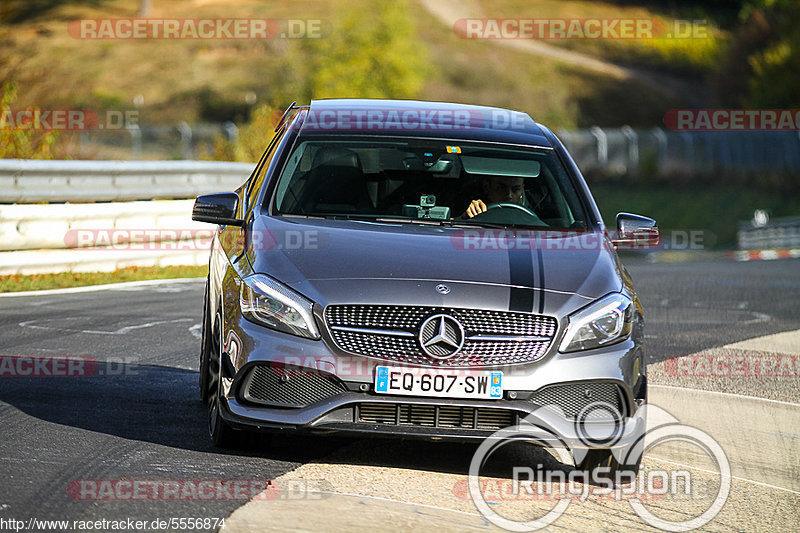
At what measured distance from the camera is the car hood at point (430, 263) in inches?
234

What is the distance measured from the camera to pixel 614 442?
6059mm

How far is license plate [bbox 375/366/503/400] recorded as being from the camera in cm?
578

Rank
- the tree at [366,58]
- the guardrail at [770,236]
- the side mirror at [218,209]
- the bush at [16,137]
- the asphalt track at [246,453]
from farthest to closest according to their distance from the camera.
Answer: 1. the tree at [366,58]
2. the guardrail at [770,236]
3. the bush at [16,137]
4. the side mirror at [218,209]
5. the asphalt track at [246,453]

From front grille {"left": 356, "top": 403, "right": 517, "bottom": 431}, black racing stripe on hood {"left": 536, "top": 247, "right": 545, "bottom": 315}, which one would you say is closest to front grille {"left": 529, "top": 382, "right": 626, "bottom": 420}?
front grille {"left": 356, "top": 403, "right": 517, "bottom": 431}

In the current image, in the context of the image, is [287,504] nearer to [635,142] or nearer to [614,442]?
[614,442]

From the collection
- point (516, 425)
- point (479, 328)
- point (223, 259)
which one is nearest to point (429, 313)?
point (479, 328)

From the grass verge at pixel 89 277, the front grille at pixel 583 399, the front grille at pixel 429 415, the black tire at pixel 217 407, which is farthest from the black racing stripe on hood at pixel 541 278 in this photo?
the grass verge at pixel 89 277

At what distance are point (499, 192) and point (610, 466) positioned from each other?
72.2 inches

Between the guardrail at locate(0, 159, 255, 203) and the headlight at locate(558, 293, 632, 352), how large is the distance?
29.0ft

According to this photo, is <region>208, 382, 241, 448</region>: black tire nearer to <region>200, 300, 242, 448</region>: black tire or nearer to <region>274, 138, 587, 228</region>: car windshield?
<region>200, 300, 242, 448</region>: black tire

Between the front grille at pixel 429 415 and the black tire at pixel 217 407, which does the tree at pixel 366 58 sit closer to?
the black tire at pixel 217 407

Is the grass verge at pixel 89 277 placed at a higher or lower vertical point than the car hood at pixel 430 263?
lower

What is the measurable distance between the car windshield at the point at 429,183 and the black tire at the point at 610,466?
54.7 inches

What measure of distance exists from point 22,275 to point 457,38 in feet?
263
